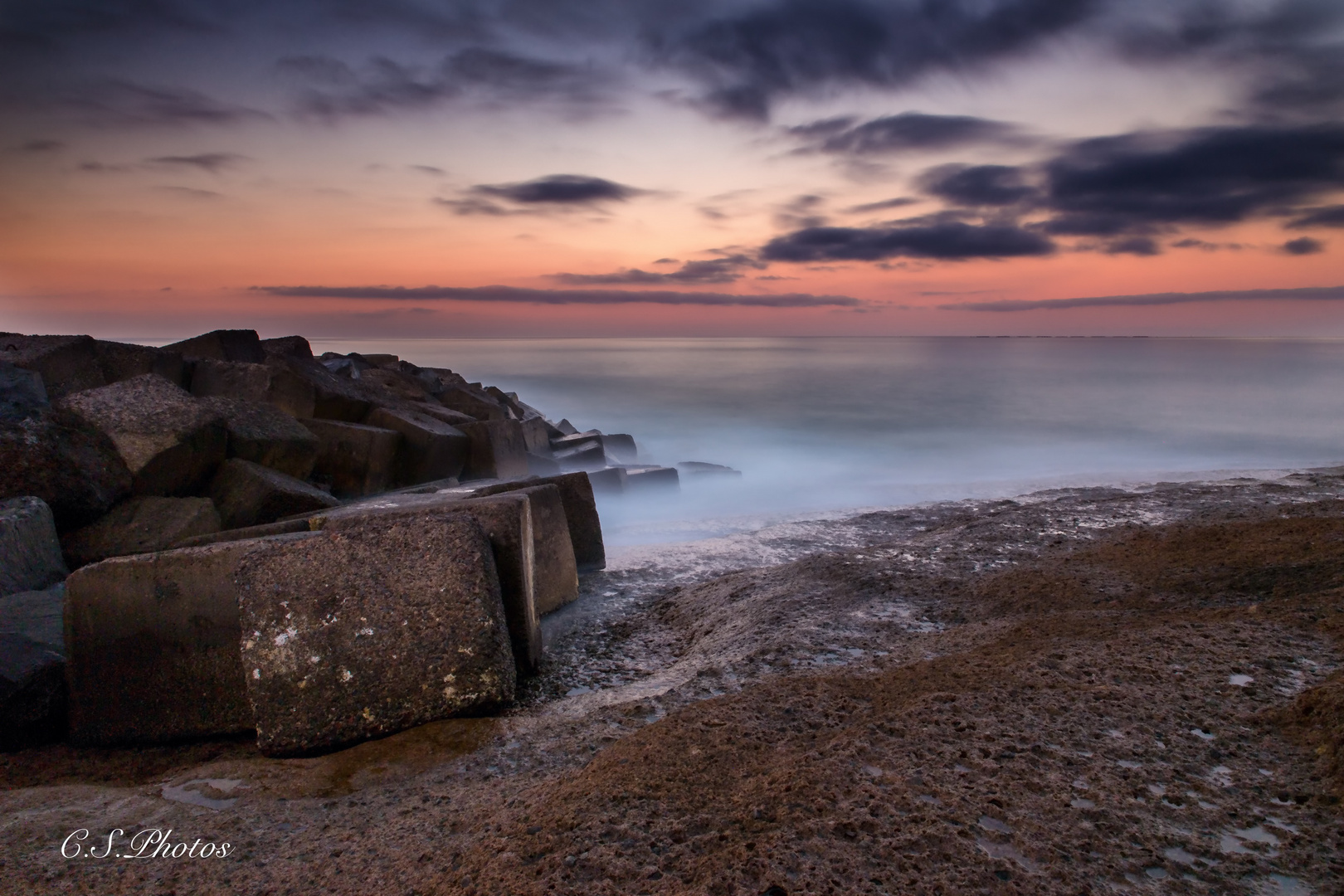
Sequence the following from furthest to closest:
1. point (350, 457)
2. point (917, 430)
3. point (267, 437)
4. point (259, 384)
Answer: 1. point (917, 430)
2. point (259, 384)
3. point (350, 457)
4. point (267, 437)

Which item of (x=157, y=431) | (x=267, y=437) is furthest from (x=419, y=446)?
(x=157, y=431)

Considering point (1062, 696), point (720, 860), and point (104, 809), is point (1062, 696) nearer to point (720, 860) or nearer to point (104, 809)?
point (720, 860)

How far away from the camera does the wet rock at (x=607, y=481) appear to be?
27.9ft

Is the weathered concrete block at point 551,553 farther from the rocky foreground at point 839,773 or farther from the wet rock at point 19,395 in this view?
the wet rock at point 19,395

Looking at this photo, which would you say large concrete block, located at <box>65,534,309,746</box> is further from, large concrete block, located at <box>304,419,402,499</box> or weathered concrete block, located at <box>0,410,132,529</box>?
large concrete block, located at <box>304,419,402,499</box>

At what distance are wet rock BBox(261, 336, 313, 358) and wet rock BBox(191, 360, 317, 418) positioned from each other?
4.04ft

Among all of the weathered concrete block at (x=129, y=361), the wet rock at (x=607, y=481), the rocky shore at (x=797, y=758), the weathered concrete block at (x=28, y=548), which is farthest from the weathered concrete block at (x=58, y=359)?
the wet rock at (x=607, y=481)

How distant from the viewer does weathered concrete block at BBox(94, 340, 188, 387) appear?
6176 millimetres

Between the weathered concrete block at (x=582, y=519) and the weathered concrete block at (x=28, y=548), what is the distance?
229 cm

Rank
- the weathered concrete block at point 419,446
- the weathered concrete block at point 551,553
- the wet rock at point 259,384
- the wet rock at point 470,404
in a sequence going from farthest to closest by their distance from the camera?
the wet rock at point 470,404
the weathered concrete block at point 419,446
the wet rock at point 259,384
the weathered concrete block at point 551,553

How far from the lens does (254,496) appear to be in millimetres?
4531

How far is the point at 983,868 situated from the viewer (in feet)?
4.74

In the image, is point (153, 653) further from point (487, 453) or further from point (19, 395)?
point (487, 453)

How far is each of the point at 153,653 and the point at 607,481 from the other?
602cm
